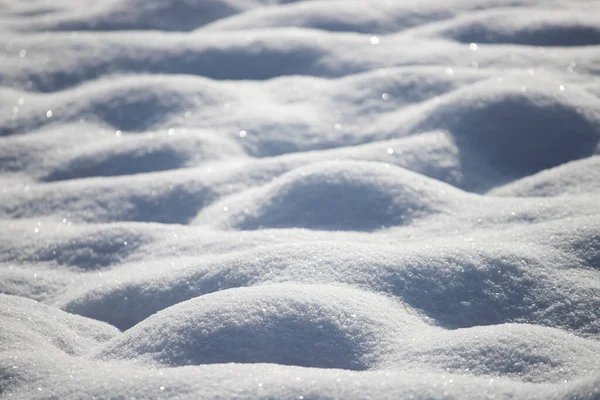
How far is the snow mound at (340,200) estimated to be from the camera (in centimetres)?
154

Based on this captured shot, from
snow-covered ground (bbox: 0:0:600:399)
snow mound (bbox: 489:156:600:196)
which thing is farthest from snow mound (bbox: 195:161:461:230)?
snow mound (bbox: 489:156:600:196)

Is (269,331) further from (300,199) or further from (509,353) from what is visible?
(300,199)

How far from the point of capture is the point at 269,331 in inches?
41.7

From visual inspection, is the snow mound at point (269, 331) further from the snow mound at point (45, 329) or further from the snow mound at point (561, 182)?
the snow mound at point (561, 182)

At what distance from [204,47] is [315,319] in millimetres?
1620

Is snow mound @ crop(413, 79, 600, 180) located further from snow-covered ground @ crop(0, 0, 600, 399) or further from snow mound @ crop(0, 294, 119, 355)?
snow mound @ crop(0, 294, 119, 355)

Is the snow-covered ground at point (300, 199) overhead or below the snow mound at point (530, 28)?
below

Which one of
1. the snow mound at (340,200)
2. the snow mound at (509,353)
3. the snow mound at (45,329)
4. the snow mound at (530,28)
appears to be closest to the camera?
the snow mound at (509,353)

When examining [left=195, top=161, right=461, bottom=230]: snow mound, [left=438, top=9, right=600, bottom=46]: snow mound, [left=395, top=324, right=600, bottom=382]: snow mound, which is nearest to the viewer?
[left=395, top=324, right=600, bottom=382]: snow mound

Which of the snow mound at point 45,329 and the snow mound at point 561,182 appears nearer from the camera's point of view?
the snow mound at point 45,329

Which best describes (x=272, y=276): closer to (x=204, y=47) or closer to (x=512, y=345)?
(x=512, y=345)

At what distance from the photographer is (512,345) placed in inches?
39.0

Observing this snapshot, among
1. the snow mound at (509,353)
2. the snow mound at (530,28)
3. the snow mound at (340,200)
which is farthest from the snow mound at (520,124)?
the snow mound at (509,353)

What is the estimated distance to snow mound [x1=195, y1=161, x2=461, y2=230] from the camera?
1.54 m
